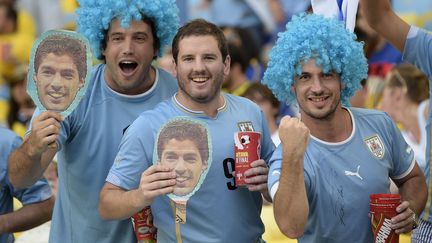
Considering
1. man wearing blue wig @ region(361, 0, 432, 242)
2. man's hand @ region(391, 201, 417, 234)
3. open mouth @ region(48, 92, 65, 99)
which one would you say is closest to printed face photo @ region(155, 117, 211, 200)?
open mouth @ region(48, 92, 65, 99)

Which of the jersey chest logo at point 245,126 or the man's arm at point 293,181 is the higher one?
the jersey chest logo at point 245,126

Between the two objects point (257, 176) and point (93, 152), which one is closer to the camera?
point (257, 176)

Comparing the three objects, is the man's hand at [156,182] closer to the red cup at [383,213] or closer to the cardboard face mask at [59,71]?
the cardboard face mask at [59,71]

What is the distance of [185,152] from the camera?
513 cm

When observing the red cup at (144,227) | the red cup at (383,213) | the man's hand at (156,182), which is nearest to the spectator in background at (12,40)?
the red cup at (144,227)

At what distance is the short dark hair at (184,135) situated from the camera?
5.15 metres

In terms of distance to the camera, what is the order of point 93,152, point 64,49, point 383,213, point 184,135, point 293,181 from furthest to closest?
point 93,152
point 64,49
point 184,135
point 383,213
point 293,181

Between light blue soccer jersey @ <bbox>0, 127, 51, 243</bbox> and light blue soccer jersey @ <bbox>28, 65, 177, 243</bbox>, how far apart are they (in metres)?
0.13

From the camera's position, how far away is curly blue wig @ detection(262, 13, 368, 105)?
5.33 meters

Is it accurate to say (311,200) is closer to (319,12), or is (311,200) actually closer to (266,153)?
(266,153)

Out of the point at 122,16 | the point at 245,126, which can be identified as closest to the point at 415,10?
the point at 122,16

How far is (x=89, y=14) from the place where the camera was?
5.95m

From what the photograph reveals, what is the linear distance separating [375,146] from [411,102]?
117 inches

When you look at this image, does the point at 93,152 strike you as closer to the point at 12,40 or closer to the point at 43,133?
the point at 43,133
